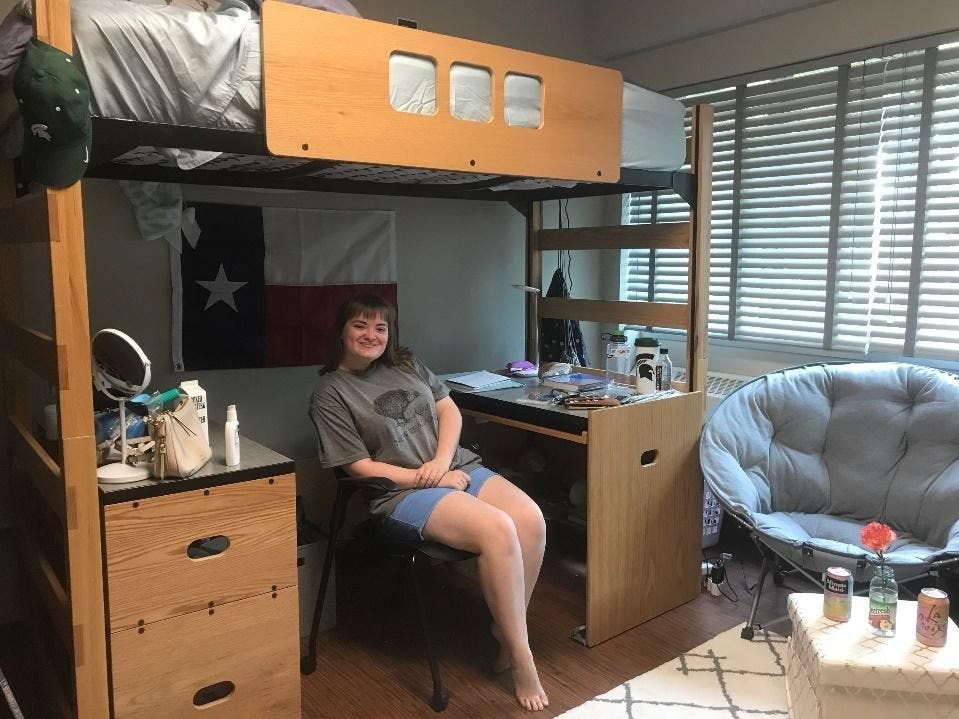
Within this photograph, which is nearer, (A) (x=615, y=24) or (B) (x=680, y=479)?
(B) (x=680, y=479)

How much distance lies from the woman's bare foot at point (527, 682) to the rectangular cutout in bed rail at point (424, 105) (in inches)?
51.8

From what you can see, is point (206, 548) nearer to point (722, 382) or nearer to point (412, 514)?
point (412, 514)

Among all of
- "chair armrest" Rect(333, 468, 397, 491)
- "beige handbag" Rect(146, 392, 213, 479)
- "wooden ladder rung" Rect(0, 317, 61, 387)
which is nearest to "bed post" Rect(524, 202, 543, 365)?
"chair armrest" Rect(333, 468, 397, 491)

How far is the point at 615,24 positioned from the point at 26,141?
276cm

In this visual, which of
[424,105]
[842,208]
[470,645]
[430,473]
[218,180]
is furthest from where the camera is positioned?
[842,208]

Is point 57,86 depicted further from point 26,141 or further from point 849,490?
point 849,490

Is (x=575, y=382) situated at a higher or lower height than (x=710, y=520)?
higher

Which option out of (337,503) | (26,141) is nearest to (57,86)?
(26,141)

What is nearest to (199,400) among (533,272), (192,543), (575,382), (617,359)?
(192,543)

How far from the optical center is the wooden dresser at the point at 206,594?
176 centimetres

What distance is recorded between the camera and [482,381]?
3062mm

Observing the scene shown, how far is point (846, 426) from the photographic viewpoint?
281 centimetres

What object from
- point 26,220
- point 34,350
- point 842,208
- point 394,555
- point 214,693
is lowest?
point 214,693

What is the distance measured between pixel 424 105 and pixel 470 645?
1597 mm
